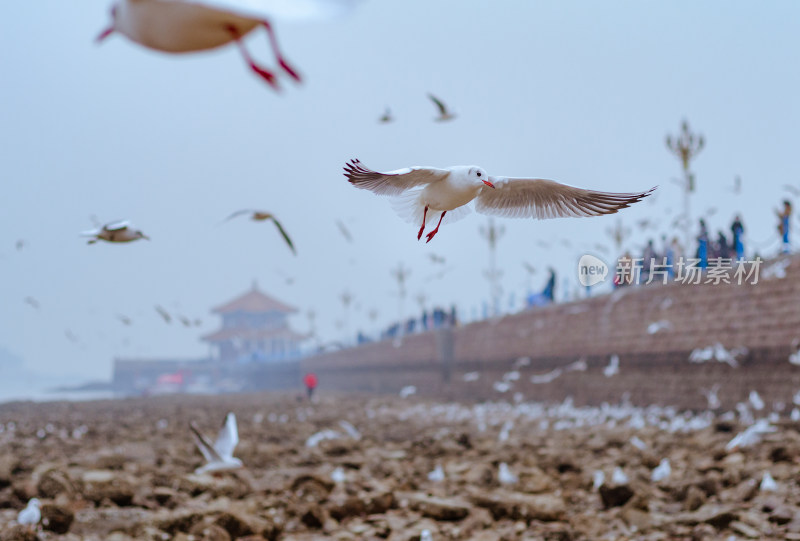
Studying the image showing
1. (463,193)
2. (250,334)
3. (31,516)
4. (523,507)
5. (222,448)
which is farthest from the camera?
(250,334)

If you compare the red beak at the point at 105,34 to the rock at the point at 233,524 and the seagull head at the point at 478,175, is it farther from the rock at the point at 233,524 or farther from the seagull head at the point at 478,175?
the rock at the point at 233,524

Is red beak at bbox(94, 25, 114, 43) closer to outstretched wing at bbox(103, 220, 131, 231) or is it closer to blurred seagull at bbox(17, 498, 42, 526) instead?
outstretched wing at bbox(103, 220, 131, 231)

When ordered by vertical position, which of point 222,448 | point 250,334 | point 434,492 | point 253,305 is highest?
point 253,305

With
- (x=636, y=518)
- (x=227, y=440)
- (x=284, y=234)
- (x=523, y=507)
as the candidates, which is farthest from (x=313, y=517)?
(x=284, y=234)

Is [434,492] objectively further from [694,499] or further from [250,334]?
[250,334]

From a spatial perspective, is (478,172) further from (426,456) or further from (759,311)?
(759,311)

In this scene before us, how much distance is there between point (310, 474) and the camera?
7.54 m

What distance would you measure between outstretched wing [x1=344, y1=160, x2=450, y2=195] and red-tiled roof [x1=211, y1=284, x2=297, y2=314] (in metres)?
97.4

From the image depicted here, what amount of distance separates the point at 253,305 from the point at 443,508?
93676 millimetres

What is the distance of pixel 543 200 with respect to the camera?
2.52ft

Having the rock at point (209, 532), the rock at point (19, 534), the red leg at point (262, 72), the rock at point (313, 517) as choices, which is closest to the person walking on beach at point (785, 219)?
the red leg at point (262, 72)

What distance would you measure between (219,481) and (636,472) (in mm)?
4441

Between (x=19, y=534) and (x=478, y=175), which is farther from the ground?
(x=478, y=175)

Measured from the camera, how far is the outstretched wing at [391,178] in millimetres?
665
